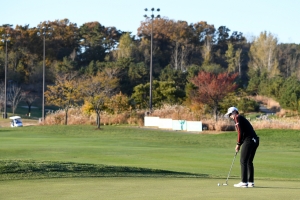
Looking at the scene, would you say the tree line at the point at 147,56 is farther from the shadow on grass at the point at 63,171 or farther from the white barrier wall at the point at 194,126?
the shadow on grass at the point at 63,171

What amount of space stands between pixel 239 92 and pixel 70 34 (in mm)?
43612

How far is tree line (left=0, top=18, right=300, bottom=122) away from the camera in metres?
79.4

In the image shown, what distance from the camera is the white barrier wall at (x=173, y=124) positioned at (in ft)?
153

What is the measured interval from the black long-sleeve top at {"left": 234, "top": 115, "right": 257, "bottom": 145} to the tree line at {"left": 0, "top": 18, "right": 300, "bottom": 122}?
52797mm

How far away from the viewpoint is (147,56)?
96.0 meters

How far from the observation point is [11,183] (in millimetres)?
13766

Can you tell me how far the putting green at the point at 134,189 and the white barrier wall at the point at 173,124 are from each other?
3151 cm

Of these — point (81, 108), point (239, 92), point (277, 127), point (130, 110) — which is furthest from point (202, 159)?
point (239, 92)

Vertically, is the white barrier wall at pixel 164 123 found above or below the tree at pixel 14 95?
below

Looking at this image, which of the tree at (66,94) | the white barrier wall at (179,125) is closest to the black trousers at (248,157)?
the white barrier wall at (179,125)

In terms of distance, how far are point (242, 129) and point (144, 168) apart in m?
5.60

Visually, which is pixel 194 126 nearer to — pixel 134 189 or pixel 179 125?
pixel 179 125

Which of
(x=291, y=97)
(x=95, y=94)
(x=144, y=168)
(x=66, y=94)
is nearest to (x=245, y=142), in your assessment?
(x=144, y=168)

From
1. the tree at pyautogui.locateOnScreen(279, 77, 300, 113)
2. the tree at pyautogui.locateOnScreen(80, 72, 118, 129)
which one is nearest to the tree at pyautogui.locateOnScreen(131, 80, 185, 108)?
the tree at pyautogui.locateOnScreen(80, 72, 118, 129)
